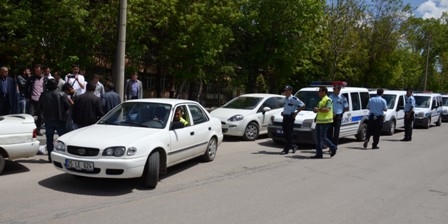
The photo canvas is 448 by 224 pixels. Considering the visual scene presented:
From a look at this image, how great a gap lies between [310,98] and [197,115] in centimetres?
515

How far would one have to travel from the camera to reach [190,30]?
17078 millimetres

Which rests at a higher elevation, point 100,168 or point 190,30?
point 190,30

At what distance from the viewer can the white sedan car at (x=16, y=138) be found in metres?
7.29

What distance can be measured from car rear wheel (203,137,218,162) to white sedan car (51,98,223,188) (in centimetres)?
32

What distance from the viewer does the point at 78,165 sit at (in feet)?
21.6

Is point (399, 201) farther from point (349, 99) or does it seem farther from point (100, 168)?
point (349, 99)

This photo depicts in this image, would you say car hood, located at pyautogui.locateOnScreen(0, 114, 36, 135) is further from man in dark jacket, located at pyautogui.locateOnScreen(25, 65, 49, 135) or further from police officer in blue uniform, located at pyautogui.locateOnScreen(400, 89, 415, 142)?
police officer in blue uniform, located at pyautogui.locateOnScreen(400, 89, 415, 142)

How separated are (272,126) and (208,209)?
6.89 metres

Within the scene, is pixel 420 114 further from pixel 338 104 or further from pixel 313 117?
pixel 338 104

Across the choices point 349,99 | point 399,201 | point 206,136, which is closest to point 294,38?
point 349,99

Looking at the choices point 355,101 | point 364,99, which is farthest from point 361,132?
point 355,101

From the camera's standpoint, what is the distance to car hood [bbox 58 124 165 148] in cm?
664

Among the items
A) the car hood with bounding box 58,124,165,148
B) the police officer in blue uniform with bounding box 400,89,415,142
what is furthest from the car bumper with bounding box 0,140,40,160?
the police officer in blue uniform with bounding box 400,89,415,142

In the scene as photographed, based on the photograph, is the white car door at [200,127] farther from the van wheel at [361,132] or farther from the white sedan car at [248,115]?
the van wheel at [361,132]
